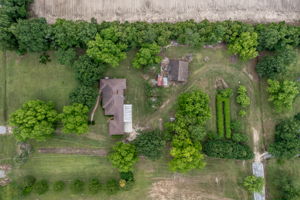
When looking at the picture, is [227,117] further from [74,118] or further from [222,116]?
[74,118]

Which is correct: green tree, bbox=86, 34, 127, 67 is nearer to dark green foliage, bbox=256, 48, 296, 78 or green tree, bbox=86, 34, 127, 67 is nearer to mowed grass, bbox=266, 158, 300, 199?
dark green foliage, bbox=256, 48, 296, 78

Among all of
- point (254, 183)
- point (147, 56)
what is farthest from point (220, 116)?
point (147, 56)

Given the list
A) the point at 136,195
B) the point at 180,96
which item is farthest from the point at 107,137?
the point at 180,96

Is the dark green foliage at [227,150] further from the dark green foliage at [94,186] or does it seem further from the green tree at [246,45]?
the dark green foliage at [94,186]

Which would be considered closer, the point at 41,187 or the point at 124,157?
the point at 124,157

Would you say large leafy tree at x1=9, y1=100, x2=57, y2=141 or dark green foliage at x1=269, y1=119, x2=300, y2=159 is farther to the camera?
dark green foliage at x1=269, y1=119, x2=300, y2=159

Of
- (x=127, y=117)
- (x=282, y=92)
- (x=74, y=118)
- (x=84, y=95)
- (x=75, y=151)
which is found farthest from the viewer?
(x=75, y=151)

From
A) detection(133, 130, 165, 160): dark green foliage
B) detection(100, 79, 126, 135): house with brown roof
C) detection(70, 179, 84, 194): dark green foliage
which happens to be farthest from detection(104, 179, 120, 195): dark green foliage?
detection(100, 79, 126, 135): house with brown roof
